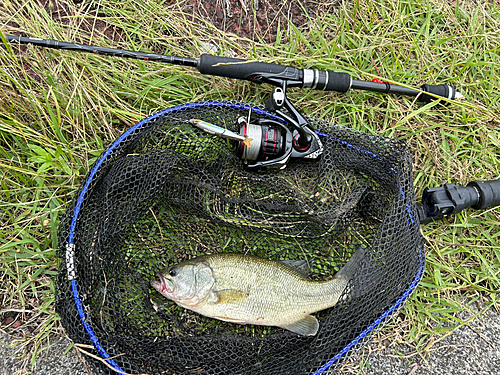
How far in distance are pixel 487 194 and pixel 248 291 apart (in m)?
1.88

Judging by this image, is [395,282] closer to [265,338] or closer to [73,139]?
[265,338]

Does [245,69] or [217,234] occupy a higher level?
[245,69]

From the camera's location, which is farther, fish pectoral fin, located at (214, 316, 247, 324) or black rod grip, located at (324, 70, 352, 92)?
black rod grip, located at (324, 70, 352, 92)

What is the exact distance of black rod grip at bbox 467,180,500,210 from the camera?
2566mm

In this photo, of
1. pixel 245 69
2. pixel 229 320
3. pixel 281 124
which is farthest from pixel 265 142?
pixel 229 320

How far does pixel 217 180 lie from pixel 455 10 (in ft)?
8.58

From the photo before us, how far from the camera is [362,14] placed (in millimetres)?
2945

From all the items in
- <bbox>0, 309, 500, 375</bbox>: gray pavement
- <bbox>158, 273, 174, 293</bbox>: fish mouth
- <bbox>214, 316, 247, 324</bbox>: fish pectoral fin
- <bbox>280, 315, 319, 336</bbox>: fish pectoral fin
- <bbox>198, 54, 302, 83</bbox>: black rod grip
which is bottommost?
<bbox>0, 309, 500, 375</bbox>: gray pavement

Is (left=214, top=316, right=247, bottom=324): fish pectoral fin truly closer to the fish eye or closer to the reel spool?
the fish eye

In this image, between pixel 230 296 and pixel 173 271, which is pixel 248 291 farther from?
pixel 173 271

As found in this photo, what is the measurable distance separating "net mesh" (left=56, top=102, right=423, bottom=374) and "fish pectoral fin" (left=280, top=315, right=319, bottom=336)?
103mm

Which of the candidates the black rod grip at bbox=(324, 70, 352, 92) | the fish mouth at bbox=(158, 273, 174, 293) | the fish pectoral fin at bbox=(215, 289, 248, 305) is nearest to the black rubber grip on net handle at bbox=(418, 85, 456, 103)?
the black rod grip at bbox=(324, 70, 352, 92)

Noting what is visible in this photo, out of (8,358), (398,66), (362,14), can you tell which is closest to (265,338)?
(8,358)

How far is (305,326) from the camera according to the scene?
231 centimetres
